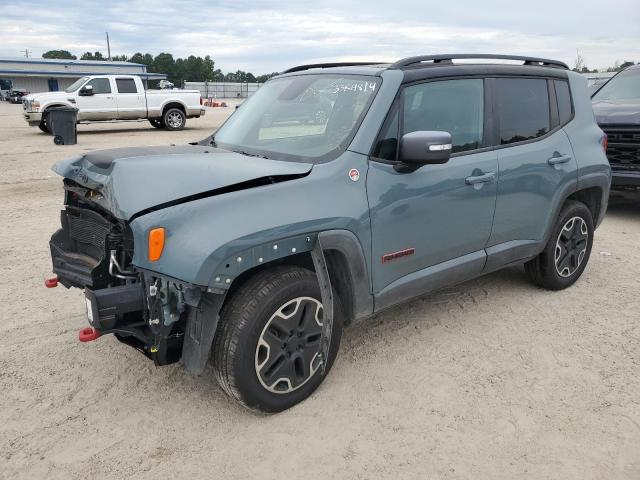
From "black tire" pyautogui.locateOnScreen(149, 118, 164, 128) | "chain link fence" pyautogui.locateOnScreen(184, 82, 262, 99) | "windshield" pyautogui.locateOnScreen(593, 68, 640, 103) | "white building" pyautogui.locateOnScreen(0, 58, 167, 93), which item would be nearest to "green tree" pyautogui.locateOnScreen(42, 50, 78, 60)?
"white building" pyautogui.locateOnScreen(0, 58, 167, 93)

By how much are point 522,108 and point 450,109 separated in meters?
0.83

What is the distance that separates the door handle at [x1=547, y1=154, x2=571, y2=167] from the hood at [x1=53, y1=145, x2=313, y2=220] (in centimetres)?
220

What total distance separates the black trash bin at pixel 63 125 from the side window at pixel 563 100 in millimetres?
14124

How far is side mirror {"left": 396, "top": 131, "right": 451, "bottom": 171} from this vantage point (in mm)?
3090

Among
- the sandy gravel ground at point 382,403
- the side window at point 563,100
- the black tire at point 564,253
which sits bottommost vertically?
the sandy gravel ground at point 382,403

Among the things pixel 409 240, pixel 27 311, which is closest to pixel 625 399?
pixel 409 240

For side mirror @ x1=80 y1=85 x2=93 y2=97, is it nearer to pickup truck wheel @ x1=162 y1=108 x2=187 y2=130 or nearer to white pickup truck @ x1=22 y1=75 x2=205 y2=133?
white pickup truck @ x1=22 y1=75 x2=205 y2=133

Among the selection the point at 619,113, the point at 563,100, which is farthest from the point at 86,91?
the point at 563,100

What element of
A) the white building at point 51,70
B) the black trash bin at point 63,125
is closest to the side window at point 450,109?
the black trash bin at point 63,125

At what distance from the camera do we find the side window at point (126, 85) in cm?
1894

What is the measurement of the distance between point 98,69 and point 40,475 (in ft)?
208

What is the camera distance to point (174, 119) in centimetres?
2009

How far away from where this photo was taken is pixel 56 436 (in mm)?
2836

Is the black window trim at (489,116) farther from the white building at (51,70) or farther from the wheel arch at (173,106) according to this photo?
the white building at (51,70)
